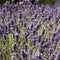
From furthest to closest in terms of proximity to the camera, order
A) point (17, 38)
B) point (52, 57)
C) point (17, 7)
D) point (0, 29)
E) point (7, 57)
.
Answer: point (17, 7) < point (0, 29) < point (17, 38) < point (7, 57) < point (52, 57)

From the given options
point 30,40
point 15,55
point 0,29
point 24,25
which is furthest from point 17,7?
point 15,55

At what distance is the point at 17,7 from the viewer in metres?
3.39

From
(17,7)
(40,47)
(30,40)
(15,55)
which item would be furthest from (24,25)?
(17,7)

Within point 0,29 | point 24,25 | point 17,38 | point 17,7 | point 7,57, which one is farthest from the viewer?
point 17,7

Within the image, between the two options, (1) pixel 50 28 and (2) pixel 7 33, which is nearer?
(2) pixel 7 33

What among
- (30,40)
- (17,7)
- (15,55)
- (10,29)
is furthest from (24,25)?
(17,7)

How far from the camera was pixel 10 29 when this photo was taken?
203cm

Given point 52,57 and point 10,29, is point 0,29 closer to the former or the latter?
point 10,29

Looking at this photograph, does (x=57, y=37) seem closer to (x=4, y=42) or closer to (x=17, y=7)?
(x=4, y=42)

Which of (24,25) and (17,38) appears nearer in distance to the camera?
(17,38)

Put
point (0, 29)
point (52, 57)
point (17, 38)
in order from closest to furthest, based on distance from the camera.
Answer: point (52, 57) < point (17, 38) < point (0, 29)

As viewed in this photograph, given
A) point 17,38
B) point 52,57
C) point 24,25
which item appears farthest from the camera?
point 24,25

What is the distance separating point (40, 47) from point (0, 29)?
0.52 m

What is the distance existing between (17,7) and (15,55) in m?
2.00
